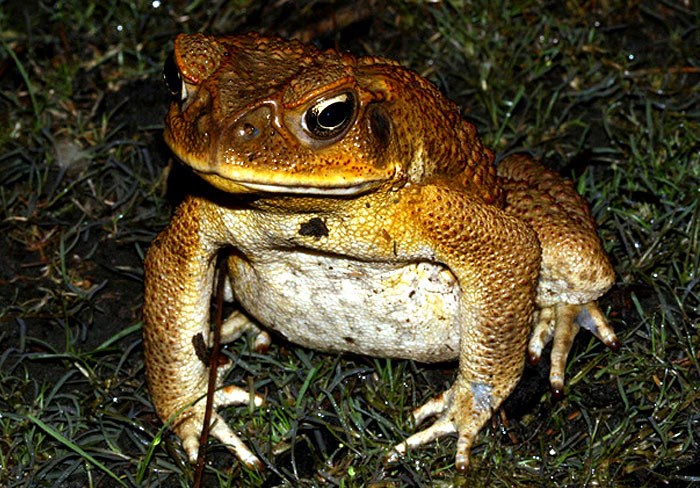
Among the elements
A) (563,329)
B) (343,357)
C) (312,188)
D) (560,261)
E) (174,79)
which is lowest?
(343,357)

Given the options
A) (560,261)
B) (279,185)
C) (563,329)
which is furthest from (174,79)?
(563,329)

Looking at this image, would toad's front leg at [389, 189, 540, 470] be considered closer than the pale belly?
Yes

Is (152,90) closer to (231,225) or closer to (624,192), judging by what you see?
(231,225)

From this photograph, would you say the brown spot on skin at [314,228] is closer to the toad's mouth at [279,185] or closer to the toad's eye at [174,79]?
the toad's mouth at [279,185]

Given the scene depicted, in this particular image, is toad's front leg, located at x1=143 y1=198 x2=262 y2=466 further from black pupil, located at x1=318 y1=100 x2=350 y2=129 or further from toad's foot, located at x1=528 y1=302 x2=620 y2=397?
toad's foot, located at x1=528 y1=302 x2=620 y2=397

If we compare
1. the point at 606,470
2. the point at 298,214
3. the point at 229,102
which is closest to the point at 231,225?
the point at 298,214

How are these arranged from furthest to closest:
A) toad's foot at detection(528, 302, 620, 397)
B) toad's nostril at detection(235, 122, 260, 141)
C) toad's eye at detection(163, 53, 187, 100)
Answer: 1. toad's foot at detection(528, 302, 620, 397)
2. toad's eye at detection(163, 53, 187, 100)
3. toad's nostril at detection(235, 122, 260, 141)

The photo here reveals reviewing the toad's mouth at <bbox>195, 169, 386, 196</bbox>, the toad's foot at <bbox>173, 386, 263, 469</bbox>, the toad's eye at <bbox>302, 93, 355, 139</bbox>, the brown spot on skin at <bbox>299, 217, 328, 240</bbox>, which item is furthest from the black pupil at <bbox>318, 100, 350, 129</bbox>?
the toad's foot at <bbox>173, 386, 263, 469</bbox>

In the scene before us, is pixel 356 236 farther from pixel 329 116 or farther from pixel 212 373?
pixel 212 373
